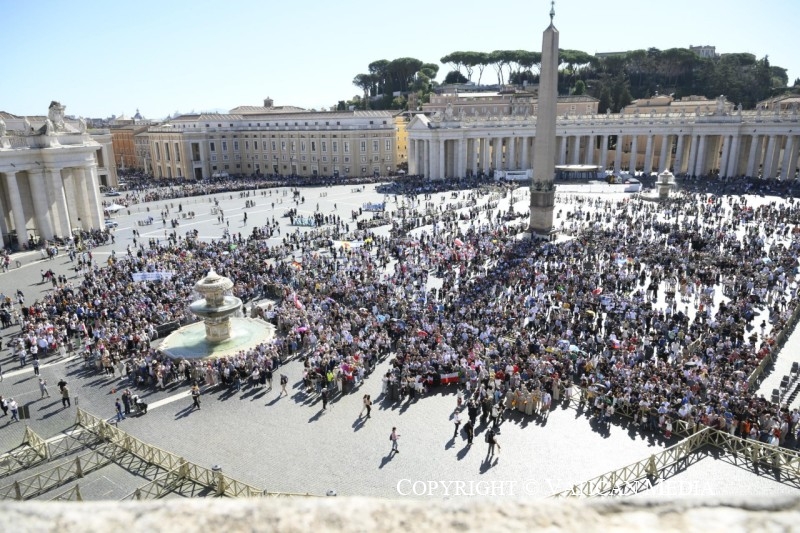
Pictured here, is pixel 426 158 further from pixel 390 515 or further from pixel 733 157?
pixel 390 515

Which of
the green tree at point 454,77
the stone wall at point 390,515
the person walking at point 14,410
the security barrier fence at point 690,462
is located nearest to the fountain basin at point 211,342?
the person walking at point 14,410

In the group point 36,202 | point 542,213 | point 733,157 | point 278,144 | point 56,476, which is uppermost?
point 278,144

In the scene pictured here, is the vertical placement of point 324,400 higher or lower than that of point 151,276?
lower

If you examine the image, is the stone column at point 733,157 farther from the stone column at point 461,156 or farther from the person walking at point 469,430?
the person walking at point 469,430

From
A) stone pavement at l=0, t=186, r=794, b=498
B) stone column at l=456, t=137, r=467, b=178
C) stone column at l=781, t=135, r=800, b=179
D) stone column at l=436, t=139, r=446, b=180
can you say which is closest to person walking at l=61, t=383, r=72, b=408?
stone pavement at l=0, t=186, r=794, b=498

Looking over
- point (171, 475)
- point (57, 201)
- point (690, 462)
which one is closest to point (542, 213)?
point (690, 462)

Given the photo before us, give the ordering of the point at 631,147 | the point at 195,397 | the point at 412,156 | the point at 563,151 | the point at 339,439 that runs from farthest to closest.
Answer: the point at 563,151
the point at 412,156
the point at 631,147
the point at 195,397
the point at 339,439
